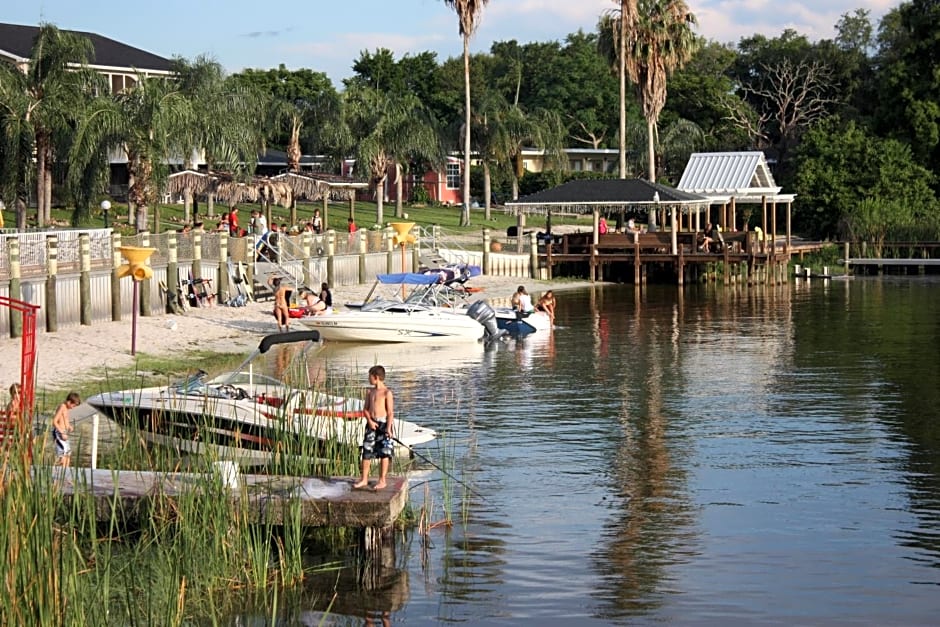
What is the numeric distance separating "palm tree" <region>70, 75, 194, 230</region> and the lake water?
19004mm

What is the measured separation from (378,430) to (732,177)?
5271 centimetres

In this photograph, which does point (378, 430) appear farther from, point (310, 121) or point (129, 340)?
point (310, 121)

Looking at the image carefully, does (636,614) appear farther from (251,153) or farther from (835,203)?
(835,203)

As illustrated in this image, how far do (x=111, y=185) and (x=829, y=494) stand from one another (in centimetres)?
5948

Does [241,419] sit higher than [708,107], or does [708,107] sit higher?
[708,107]

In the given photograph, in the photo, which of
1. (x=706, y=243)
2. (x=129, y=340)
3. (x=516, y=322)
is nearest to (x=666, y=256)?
(x=706, y=243)

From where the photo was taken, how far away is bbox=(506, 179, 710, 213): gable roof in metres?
56.9

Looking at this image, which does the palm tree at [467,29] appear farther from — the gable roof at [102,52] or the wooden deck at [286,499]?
the wooden deck at [286,499]

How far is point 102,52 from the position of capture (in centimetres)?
7688

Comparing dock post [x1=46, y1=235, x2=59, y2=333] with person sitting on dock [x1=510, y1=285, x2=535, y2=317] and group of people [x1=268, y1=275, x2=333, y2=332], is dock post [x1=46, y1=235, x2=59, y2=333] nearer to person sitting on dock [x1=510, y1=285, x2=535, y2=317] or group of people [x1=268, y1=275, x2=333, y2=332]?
group of people [x1=268, y1=275, x2=333, y2=332]

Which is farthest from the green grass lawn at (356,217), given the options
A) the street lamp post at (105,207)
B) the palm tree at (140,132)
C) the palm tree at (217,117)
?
the street lamp post at (105,207)

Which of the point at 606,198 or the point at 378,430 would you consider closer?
the point at 378,430

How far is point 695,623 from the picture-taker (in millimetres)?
13383

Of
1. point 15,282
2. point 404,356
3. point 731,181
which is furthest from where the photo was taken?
point 731,181
